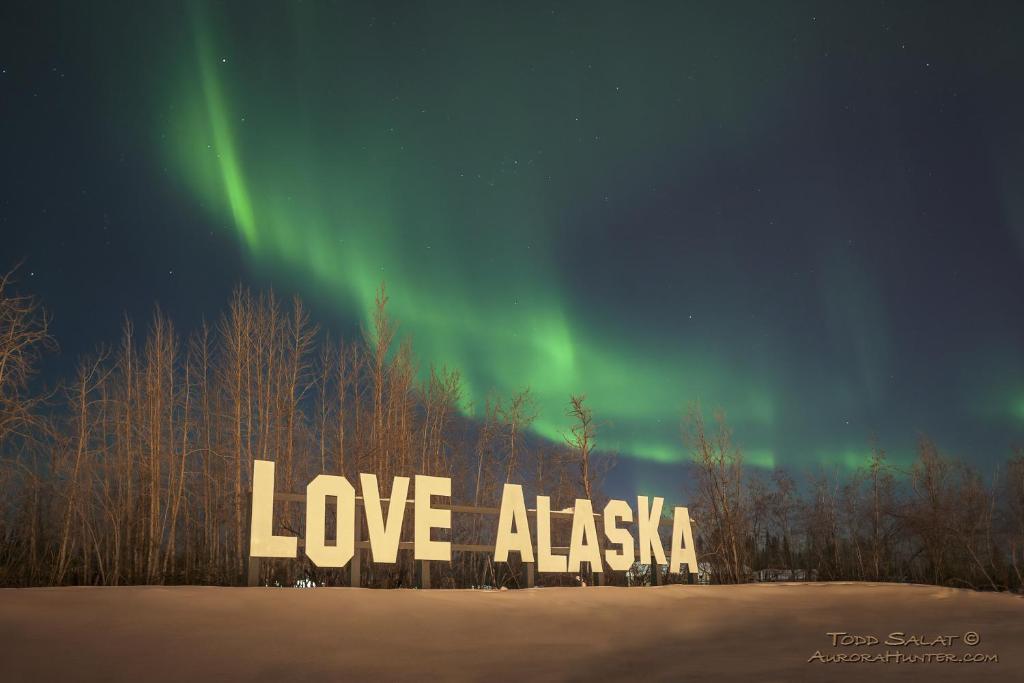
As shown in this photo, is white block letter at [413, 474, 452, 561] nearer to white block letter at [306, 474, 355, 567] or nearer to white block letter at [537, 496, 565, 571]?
white block letter at [306, 474, 355, 567]

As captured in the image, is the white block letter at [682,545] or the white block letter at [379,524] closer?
the white block letter at [379,524]

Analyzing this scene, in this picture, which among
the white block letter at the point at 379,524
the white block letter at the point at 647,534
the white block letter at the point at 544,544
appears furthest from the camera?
the white block letter at the point at 647,534

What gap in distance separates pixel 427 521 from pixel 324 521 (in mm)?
3057

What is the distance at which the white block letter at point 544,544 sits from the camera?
2095 cm

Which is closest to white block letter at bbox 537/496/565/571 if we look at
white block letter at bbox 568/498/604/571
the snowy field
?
white block letter at bbox 568/498/604/571

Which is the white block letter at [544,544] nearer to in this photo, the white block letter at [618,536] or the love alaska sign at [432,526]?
the love alaska sign at [432,526]

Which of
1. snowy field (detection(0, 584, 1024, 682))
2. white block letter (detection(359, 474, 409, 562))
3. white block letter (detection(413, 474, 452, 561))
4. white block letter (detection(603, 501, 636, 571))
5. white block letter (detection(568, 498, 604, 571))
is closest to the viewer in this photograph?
snowy field (detection(0, 584, 1024, 682))

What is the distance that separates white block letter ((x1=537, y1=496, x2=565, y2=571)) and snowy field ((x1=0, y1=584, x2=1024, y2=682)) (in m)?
6.58

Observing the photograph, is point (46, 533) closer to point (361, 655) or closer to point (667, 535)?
point (361, 655)

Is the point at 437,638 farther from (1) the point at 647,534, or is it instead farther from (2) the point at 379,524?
(1) the point at 647,534

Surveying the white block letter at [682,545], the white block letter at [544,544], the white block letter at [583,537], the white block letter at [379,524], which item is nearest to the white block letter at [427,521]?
the white block letter at [379,524]

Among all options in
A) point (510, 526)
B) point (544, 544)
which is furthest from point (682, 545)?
point (510, 526)

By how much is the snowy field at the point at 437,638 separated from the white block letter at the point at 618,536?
869 cm

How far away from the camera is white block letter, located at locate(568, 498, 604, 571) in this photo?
21828 millimetres
